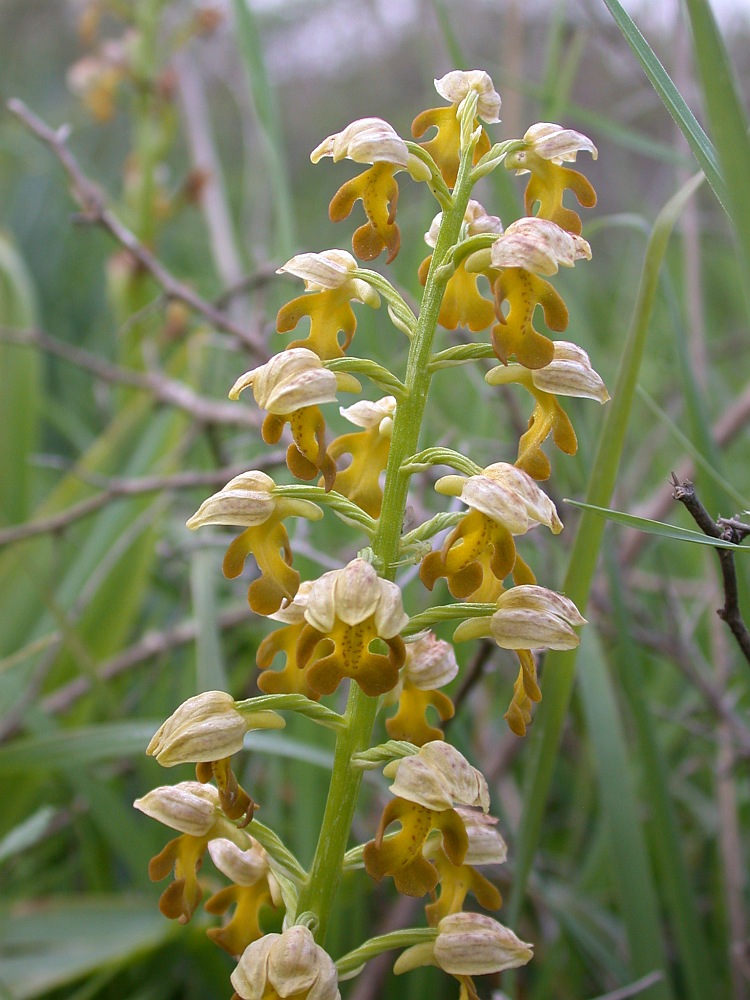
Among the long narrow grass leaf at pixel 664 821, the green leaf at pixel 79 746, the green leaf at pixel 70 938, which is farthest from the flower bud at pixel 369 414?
the green leaf at pixel 70 938

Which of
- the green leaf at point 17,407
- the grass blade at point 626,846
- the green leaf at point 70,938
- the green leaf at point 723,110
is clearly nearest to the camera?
the green leaf at point 723,110

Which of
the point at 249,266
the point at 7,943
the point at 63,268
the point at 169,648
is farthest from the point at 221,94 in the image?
the point at 7,943

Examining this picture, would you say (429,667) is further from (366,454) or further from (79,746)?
(79,746)

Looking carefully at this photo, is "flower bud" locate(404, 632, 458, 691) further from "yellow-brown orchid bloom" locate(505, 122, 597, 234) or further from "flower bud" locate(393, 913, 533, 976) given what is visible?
"yellow-brown orchid bloom" locate(505, 122, 597, 234)

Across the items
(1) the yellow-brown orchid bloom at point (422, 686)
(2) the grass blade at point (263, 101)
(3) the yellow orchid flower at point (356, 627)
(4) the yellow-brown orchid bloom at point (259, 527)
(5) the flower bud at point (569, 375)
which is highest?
(2) the grass blade at point (263, 101)

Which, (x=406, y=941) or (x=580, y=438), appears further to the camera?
(x=580, y=438)

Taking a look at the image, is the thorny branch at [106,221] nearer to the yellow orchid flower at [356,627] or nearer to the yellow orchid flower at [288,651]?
the yellow orchid flower at [288,651]

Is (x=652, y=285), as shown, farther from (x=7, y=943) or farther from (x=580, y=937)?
(x=7, y=943)

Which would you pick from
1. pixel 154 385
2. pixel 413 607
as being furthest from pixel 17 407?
pixel 413 607
